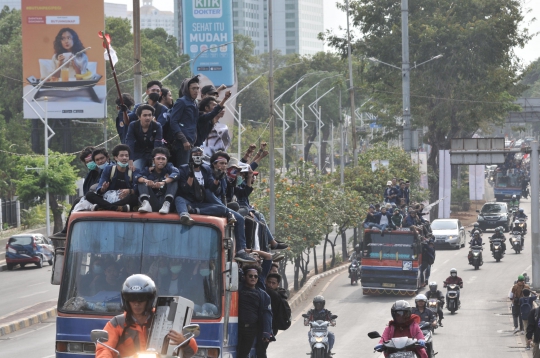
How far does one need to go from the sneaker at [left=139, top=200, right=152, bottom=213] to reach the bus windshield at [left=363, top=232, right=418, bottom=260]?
71.3 feet

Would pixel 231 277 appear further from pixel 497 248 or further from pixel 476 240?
pixel 497 248

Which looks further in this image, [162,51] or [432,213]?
[162,51]

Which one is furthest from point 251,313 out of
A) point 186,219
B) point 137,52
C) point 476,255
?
point 476,255

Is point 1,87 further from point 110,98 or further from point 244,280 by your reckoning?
point 244,280

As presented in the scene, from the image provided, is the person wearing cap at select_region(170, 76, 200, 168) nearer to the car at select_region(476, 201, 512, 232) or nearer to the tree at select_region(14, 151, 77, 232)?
the tree at select_region(14, 151, 77, 232)

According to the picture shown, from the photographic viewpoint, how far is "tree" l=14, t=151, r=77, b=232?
47.0 meters

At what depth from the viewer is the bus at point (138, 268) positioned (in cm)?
1070

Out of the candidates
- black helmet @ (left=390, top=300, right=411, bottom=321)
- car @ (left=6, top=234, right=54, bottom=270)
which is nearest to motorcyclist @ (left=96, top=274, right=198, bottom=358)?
black helmet @ (left=390, top=300, right=411, bottom=321)

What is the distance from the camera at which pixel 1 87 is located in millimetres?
67188

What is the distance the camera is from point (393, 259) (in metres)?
32.8

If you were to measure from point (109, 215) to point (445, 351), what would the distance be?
48.2 ft

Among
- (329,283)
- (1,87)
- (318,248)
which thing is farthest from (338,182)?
(1,87)

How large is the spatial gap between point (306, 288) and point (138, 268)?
25822 mm

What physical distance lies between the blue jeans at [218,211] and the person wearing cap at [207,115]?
141cm
